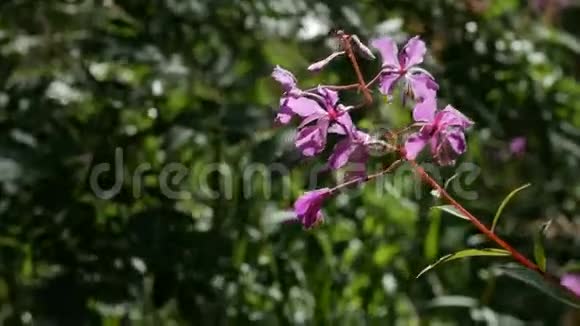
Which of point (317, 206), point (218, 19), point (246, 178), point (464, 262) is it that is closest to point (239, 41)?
point (218, 19)

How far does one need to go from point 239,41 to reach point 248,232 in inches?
10.2

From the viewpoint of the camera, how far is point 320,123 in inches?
26.0

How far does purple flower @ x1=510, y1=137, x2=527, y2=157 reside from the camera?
1673mm

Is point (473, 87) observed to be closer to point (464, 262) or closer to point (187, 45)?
point (464, 262)

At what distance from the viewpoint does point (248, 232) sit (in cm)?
149

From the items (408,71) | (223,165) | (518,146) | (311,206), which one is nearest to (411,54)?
(408,71)

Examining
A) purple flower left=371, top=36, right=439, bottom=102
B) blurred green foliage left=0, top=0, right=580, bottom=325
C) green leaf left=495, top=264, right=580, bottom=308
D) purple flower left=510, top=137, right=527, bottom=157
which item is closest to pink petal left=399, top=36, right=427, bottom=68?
purple flower left=371, top=36, right=439, bottom=102

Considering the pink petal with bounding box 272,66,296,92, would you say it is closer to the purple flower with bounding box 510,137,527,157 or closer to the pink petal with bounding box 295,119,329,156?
the pink petal with bounding box 295,119,329,156

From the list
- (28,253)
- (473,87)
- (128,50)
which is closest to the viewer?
(128,50)

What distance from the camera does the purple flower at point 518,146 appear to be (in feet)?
5.49

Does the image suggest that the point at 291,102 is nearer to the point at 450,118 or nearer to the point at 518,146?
the point at 450,118

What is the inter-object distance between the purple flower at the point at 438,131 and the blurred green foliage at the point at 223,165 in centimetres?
60

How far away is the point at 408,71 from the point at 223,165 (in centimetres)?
85

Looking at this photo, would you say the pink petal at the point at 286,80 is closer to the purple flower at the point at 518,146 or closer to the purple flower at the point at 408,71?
the purple flower at the point at 408,71
